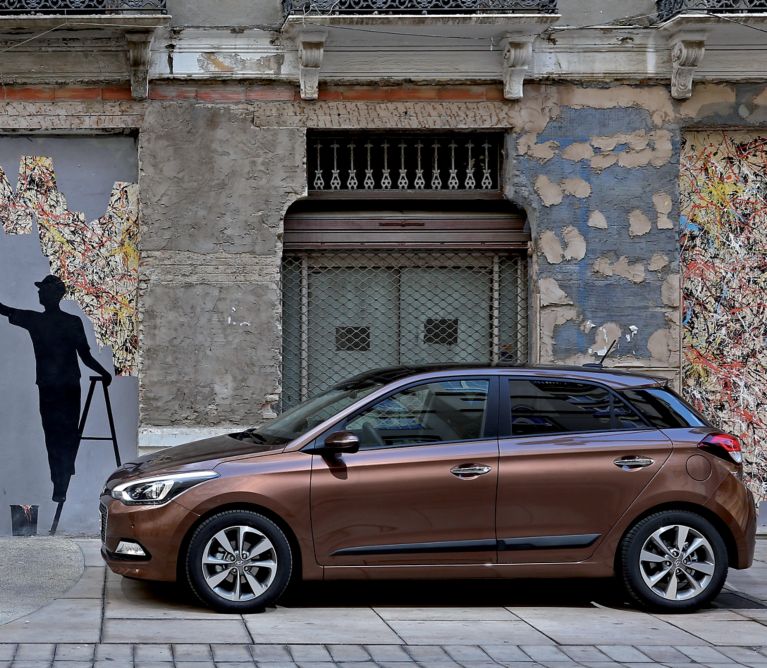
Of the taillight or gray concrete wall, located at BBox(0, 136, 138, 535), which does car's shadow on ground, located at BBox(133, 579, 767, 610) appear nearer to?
the taillight

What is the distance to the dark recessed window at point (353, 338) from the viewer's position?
12.0 metres

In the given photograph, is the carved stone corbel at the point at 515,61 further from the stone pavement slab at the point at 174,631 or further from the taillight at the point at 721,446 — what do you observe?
the stone pavement slab at the point at 174,631

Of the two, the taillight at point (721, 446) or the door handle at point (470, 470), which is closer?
the door handle at point (470, 470)

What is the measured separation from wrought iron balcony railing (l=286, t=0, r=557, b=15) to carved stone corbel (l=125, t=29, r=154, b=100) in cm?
131

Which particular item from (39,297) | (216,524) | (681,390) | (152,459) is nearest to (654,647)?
(216,524)

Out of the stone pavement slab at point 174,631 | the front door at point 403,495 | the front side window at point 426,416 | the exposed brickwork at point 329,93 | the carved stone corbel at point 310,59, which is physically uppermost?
the carved stone corbel at point 310,59

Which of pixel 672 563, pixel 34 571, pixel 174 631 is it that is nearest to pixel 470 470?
pixel 672 563

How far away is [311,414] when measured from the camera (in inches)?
352

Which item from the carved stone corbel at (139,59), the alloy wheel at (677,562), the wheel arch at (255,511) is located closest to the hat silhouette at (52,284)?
the carved stone corbel at (139,59)

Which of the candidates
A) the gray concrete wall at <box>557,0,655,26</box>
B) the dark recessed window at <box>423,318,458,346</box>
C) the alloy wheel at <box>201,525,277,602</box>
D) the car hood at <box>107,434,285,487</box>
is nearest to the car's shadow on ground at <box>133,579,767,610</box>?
the alloy wheel at <box>201,525,277,602</box>

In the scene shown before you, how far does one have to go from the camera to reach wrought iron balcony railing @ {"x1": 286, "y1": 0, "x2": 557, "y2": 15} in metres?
11.2

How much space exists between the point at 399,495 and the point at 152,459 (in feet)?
6.00

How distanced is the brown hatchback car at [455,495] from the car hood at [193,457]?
22 mm

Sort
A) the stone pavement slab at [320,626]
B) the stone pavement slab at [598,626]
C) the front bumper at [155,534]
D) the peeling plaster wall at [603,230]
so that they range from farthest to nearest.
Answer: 1. the peeling plaster wall at [603,230]
2. the front bumper at [155,534]
3. the stone pavement slab at [598,626]
4. the stone pavement slab at [320,626]
